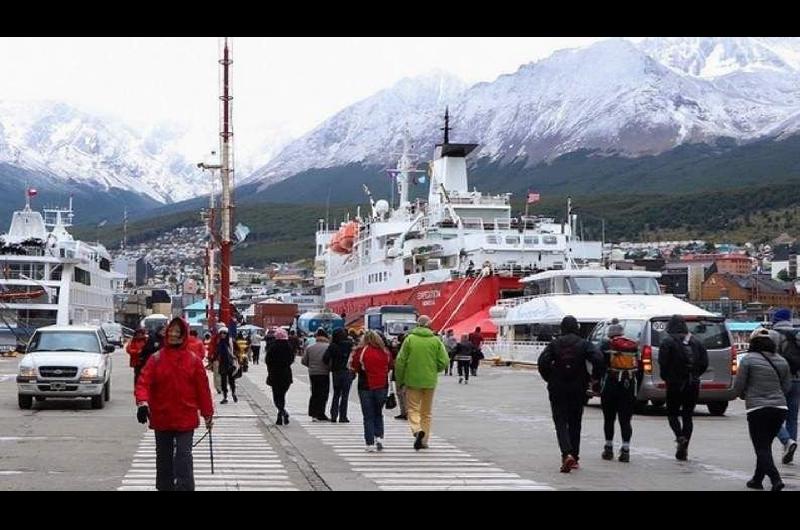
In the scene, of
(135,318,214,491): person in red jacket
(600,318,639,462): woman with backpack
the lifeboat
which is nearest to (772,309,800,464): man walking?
(600,318,639,462): woman with backpack

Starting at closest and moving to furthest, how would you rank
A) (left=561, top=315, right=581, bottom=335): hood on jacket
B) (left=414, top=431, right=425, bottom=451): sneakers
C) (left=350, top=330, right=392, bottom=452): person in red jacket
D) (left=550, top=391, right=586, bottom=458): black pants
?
(left=550, top=391, right=586, bottom=458): black pants < (left=561, top=315, right=581, bottom=335): hood on jacket < (left=414, top=431, right=425, bottom=451): sneakers < (left=350, top=330, right=392, bottom=452): person in red jacket

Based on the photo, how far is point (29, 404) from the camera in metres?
25.4

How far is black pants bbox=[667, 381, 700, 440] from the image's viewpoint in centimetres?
1602

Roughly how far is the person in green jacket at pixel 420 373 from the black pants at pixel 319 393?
5.14m

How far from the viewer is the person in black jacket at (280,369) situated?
21.9m

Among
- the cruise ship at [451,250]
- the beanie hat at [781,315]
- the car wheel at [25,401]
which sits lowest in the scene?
the car wheel at [25,401]

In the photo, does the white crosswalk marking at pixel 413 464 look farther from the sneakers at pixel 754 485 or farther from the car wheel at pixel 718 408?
the car wheel at pixel 718 408

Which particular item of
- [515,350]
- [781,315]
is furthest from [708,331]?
[515,350]

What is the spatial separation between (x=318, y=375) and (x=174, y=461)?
11405 mm

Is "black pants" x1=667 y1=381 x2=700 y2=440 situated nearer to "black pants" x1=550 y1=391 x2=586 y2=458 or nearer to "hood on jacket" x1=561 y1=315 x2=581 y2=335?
"black pants" x1=550 y1=391 x2=586 y2=458

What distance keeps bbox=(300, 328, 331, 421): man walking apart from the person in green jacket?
5.03 m

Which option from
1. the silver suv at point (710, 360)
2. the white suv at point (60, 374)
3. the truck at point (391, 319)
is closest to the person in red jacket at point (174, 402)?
the silver suv at point (710, 360)

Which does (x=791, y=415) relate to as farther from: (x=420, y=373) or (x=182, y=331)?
(x=182, y=331)
